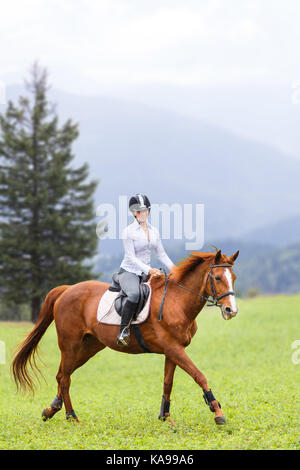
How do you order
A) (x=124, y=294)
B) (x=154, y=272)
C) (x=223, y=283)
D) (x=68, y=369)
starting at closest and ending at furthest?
1. (x=223, y=283)
2. (x=154, y=272)
3. (x=124, y=294)
4. (x=68, y=369)

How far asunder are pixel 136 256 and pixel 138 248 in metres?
0.16

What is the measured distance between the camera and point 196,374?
8.13 meters

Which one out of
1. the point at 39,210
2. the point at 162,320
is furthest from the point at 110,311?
the point at 39,210

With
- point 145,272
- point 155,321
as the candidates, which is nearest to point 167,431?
point 155,321

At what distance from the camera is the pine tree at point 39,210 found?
109 feet

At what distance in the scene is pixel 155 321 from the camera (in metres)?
8.76

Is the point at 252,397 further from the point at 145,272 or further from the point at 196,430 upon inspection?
the point at 145,272

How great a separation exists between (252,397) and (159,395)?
3.28 meters

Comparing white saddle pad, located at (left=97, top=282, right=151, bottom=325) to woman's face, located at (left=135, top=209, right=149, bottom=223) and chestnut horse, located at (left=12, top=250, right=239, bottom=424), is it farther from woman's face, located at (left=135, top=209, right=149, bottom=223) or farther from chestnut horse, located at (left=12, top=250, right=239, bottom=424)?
woman's face, located at (left=135, top=209, right=149, bottom=223)

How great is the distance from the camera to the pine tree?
A: 33.1m

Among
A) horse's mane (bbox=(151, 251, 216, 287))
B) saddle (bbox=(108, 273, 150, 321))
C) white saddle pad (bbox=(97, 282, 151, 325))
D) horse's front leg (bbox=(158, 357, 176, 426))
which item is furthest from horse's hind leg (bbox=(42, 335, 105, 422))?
horse's mane (bbox=(151, 251, 216, 287))

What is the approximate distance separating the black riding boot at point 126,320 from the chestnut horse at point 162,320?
0.25m

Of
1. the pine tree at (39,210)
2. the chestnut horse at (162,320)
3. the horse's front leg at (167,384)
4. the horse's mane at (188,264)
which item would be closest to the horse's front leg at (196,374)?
the chestnut horse at (162,320)

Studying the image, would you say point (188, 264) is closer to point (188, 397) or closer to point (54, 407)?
point (54, 407)
